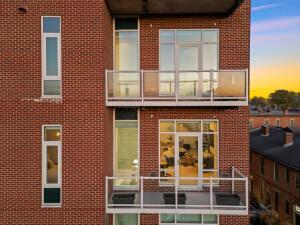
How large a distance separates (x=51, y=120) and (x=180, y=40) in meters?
5.26

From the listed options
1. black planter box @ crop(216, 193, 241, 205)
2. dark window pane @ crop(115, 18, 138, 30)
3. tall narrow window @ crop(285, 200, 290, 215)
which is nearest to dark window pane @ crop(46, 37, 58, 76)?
dark window pane @ crop(115, 18, 138, 30)

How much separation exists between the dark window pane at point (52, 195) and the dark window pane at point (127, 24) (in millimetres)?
5965

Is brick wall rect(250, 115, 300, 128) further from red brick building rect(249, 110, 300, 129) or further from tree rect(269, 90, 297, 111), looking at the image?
tree rect(269, 90, 297, 111)

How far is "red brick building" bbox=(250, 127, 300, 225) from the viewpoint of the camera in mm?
31458

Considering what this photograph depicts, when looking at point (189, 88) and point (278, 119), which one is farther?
Result: point (278, 119)

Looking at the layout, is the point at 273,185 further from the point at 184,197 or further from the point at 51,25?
the point at 51,25

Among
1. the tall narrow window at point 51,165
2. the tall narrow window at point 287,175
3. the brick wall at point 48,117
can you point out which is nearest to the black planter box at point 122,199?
the brick wall at point 48,117

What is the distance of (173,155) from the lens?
12023 millimetres

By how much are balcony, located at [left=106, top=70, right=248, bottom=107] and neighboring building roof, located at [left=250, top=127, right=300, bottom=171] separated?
76.7 feet

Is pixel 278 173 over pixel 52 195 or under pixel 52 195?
under

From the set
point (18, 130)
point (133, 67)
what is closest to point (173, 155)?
point (133, 67)

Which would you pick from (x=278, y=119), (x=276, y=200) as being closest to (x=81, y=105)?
(x=276, y=200)

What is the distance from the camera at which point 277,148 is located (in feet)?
127

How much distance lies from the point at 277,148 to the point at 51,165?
33.3 m
